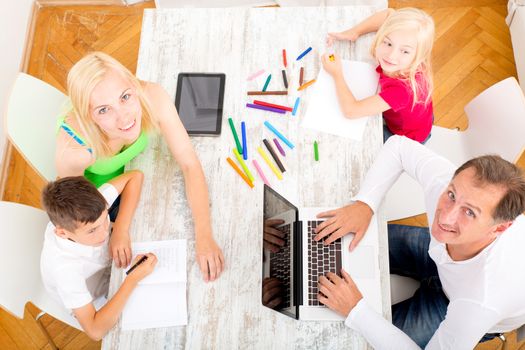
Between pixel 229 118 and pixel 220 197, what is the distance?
0.99 ft

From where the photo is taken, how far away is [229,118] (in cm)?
170

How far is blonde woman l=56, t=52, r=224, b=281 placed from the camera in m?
1.45

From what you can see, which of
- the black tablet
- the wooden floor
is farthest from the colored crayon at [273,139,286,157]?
Answer: the wooden floor

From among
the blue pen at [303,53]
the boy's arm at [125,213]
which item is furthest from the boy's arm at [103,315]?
the blue pen at [303,53]

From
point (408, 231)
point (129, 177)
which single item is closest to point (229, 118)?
point (129, 177)

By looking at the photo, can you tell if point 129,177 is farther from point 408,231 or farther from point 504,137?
point 504,137

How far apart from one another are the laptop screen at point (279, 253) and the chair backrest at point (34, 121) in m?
0.81

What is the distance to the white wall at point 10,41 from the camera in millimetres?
2605

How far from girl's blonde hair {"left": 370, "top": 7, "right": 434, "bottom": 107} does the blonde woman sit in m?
0.82

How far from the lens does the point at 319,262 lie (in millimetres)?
1464

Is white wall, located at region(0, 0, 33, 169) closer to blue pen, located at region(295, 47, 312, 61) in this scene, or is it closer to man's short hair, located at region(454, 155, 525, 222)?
blue pen, located at region(295, 47, 312, 61)

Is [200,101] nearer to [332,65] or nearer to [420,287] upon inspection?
[332,65]

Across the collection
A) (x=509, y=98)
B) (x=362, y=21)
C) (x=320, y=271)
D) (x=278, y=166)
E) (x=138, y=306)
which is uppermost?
(x=362, y=21)

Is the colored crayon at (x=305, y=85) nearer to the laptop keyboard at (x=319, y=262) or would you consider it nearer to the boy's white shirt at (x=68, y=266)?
the laptop keyboard at (x=319, y=262)
